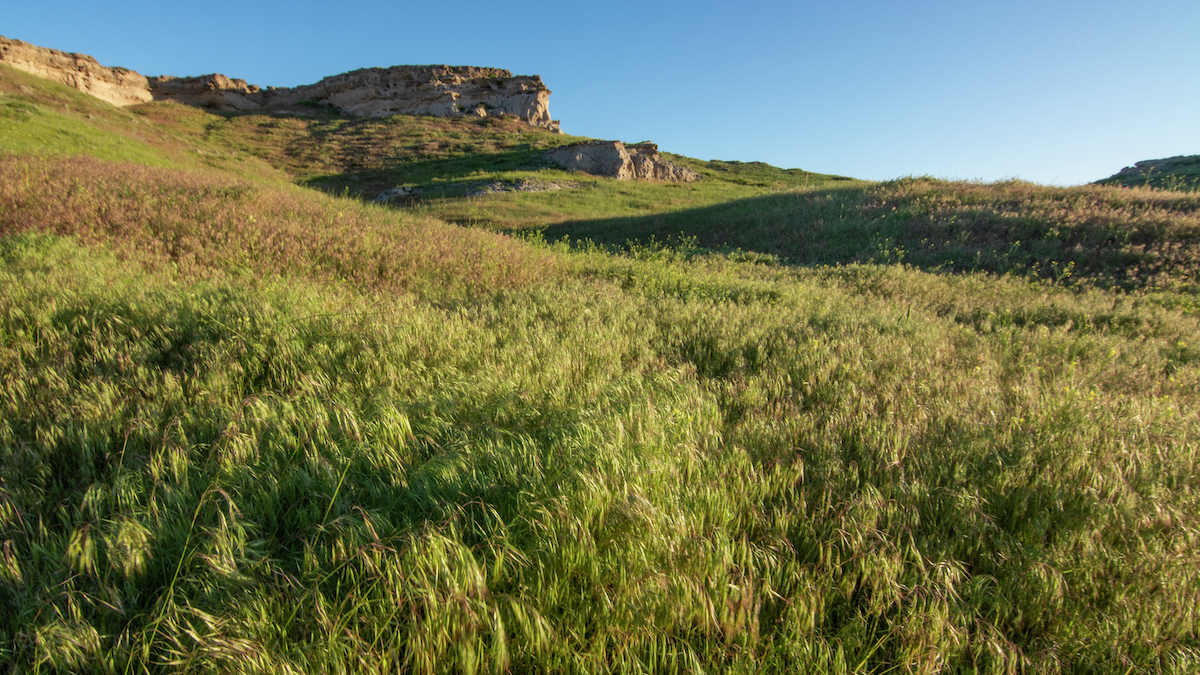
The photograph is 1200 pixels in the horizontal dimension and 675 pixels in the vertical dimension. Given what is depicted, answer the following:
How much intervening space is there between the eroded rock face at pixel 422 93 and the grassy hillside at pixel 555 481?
6455 centimetres

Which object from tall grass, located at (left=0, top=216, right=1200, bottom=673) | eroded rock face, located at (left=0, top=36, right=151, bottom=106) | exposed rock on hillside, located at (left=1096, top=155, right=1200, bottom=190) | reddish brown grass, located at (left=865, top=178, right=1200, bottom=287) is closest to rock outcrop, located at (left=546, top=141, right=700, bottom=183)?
reddish brown grass, located at (left=865, top=178, right=1200, bottom=287)

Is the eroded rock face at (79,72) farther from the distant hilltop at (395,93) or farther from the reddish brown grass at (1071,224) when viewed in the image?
the reddish brown grass at (1071,224)

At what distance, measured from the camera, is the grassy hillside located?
1546 mm

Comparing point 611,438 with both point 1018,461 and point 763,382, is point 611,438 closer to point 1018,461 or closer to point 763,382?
point 763,382

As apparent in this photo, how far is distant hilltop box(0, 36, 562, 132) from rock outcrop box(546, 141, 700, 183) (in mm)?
24886

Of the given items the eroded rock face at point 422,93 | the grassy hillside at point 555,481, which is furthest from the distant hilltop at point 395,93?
the grassy hillside at point 555,481

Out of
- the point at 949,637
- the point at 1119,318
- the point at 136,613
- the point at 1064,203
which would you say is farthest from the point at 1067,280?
the point at 136,613

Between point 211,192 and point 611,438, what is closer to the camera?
point 611,438

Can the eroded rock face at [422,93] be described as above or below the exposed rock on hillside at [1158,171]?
above

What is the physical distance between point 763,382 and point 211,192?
33.3 ft

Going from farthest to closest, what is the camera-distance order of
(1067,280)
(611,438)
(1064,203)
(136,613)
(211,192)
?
(1064,203) < (1067,280) < (211,192) < (611,438) < (136,613)

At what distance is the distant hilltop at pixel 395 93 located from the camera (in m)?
54.7

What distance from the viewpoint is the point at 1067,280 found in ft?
36.5

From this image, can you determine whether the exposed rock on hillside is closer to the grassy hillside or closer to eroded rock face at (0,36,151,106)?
the grassy hillside
